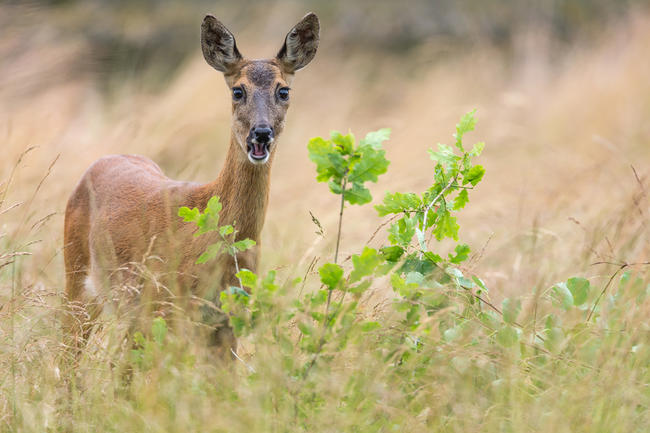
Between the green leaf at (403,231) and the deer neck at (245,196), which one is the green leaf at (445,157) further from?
the deer neck at (245,196)

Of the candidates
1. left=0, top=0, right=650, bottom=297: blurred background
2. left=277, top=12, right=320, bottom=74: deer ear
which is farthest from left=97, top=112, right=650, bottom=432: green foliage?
left=277, top=12, right=320, bottom=74: deer ear

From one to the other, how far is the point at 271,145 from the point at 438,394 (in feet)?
5.12

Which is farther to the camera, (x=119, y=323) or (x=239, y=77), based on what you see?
(x=239, y=77)

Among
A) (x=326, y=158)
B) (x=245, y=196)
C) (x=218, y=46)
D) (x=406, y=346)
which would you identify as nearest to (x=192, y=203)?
(x=245, y=196)

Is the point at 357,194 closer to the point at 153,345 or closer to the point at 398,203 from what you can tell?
the point at 398,203

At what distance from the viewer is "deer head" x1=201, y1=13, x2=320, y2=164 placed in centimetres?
379

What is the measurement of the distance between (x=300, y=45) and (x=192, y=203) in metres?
0.97

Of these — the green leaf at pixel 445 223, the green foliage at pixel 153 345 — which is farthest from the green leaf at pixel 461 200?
the green foliage at pixel 153 345

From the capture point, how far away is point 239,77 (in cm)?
412

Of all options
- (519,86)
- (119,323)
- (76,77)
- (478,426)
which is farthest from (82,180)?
(519,86)

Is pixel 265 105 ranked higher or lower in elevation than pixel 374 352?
higher

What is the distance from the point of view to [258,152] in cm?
376

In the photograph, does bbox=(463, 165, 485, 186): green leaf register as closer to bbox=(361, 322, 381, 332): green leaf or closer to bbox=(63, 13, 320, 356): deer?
bbox=(361, 322, 381, 332): green leaf

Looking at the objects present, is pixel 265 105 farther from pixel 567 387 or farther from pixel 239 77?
pixel 567 387
